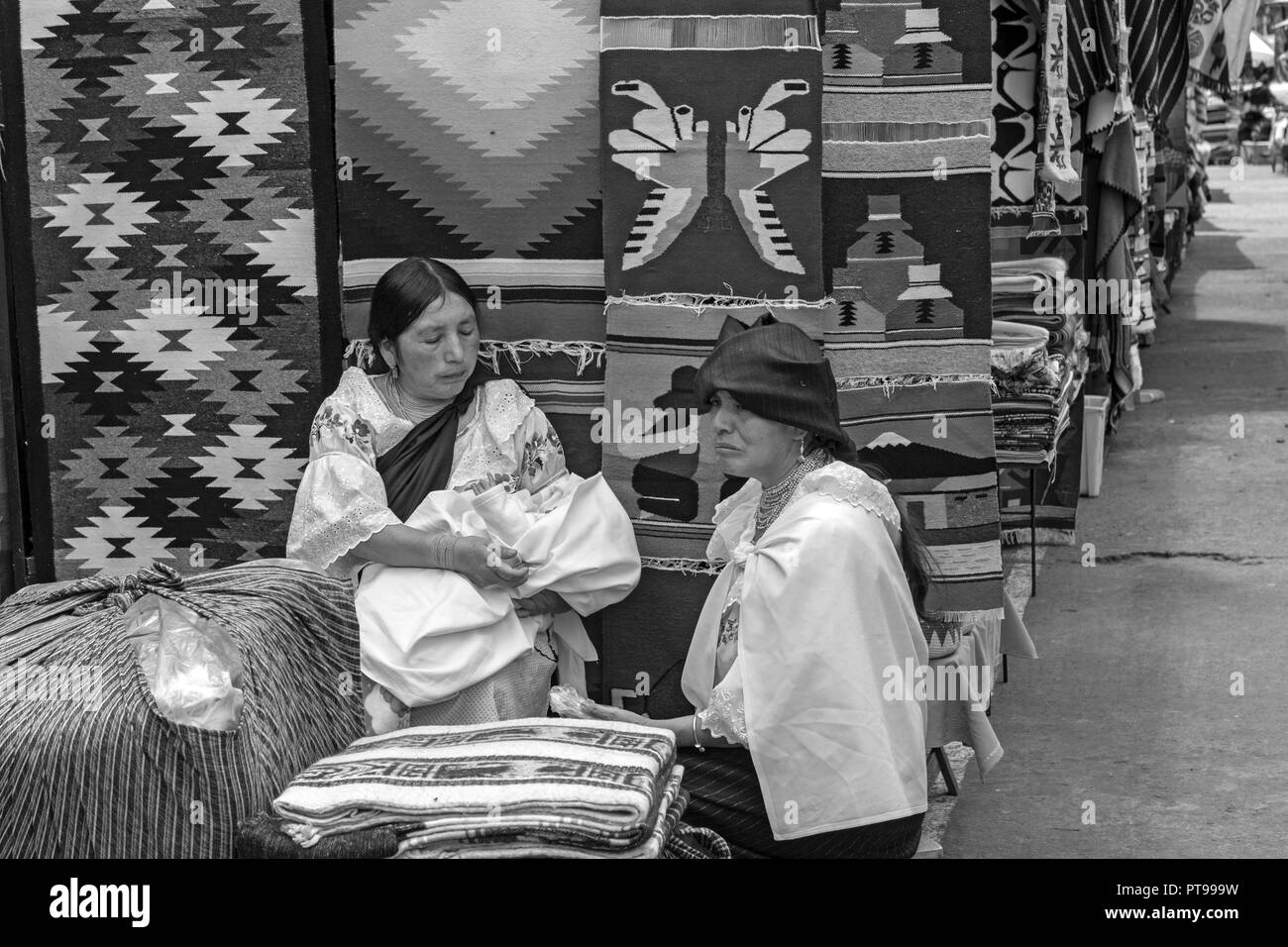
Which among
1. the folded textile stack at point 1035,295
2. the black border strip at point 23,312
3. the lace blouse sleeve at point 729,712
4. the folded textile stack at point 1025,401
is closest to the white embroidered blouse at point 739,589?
the lace blouse sleeve at point 729,712

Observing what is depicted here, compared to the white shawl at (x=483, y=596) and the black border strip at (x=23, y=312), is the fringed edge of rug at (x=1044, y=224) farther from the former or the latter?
the black border strip at (x=23, y=312)

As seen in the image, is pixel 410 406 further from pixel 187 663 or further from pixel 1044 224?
A: pixel 1044 224

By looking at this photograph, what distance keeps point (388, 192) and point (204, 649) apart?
1491 mm

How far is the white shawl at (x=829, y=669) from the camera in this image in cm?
303

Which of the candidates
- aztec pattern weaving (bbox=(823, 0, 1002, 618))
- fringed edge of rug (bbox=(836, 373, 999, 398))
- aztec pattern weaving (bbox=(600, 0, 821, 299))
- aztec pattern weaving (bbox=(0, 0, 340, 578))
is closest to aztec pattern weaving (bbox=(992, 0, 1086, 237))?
aztec pattern weaving (bbox=(823, 0, 1002, 618))

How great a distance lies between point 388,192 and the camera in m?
4.14

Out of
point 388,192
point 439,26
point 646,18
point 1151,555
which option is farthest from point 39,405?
point 1151,555

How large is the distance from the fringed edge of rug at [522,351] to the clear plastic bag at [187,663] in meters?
1.06

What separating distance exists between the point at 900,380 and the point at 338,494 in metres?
1.48

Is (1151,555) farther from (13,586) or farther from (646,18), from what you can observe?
(13,586)

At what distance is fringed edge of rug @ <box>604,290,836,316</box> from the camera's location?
394 cm

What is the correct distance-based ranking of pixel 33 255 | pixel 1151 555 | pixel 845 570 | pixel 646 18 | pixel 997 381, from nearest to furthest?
pixel 845 570
pixel 646 18
pixel 33 255
pixel 997 381
pixel 1151 555

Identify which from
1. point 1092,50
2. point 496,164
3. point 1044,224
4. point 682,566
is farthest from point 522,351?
point 1092,50
